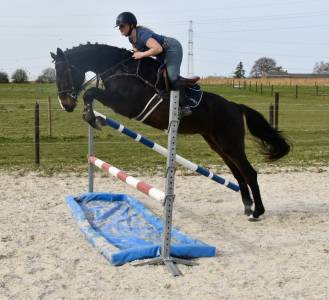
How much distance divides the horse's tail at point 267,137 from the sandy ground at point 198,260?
2.60 ft

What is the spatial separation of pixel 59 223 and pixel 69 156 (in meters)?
5.67

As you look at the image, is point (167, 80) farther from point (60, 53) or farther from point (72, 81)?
point (60, 53)

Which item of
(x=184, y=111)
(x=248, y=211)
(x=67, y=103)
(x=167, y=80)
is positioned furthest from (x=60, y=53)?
(x=248, y=211)

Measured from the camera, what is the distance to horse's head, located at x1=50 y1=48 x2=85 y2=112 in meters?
4.62

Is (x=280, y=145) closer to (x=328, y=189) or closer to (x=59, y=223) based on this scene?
(x=328, y=189)

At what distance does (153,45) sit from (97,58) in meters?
0.63

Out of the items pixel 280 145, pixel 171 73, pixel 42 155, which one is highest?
pixel 171 73

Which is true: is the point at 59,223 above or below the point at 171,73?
below

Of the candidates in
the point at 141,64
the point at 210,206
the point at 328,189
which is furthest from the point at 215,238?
the point at 328,189

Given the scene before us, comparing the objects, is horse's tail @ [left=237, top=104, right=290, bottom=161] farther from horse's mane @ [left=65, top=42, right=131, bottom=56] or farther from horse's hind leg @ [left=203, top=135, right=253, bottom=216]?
horse's mane @ [left=65, top=42, right=131, bottom=56]

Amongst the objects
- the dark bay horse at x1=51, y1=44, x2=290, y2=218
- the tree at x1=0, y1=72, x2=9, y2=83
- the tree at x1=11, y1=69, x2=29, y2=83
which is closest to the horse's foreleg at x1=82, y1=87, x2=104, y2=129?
the dark bay horse at x1=51, y1=44, x2=290, y2=218

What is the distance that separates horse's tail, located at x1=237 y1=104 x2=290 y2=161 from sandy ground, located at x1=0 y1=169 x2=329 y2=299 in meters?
0.79

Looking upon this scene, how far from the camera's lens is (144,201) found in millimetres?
6688

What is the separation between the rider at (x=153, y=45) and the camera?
449 centimetres
